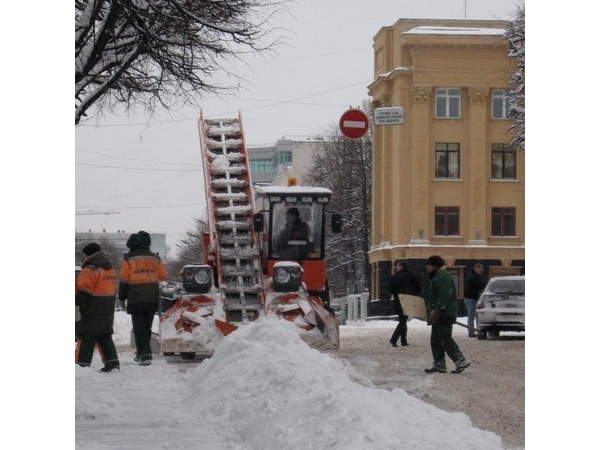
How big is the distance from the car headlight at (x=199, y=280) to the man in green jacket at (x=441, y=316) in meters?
3.89

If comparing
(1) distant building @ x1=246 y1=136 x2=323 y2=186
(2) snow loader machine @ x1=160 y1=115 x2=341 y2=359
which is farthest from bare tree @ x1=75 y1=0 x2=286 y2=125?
(2) snow loader machine @ x1=160 y1=115 x2=341 y2=359

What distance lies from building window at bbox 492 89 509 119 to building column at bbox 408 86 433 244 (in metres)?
0.56

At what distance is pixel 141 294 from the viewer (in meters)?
16.0

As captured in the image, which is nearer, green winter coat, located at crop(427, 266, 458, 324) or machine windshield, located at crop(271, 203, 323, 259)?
green winter coat, located at crop(427, 266, 458, 324)

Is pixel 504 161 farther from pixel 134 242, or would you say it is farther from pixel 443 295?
pixel 134 242

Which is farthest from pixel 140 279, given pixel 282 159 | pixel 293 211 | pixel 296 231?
pixel 296 231

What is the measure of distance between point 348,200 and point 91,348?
2.92 m

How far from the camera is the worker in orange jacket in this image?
15227 mm

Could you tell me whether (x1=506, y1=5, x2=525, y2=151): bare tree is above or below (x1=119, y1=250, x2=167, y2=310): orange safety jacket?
above

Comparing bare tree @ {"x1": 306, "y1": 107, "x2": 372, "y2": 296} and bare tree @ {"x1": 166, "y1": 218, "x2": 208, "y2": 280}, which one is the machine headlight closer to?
bare tree @ {"x1": 306, "y1": 107, "x2": 372, "y2": 296}

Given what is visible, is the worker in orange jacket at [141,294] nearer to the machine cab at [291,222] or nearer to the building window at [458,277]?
the machine cab at [291,222]
